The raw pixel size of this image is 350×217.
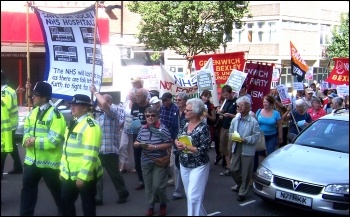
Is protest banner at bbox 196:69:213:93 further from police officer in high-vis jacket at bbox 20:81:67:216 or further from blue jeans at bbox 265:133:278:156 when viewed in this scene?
police officer in high-vis jacket at bbox 20:81:67:216

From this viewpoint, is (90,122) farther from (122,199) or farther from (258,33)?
(258,33)

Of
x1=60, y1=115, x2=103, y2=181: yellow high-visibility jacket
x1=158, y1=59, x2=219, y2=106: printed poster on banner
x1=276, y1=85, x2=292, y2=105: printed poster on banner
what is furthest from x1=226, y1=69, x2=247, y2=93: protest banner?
x1=60, y1=115, x2=103, y2=181: yellow high-visibility jacket

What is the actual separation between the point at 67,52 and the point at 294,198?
4.26 metres

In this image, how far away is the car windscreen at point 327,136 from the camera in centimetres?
805

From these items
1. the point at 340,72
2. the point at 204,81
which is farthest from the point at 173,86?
the point at 340,72

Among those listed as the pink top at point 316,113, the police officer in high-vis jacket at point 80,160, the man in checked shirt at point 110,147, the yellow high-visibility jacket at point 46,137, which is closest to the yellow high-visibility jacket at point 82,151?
the police officer in high-vis jacket at point 80,160

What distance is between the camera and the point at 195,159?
6.45 meters

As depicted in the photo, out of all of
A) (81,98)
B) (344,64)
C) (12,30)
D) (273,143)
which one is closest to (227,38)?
(12,30)

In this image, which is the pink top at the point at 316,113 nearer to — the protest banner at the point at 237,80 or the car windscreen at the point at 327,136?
the protest banner at the point at 237,80

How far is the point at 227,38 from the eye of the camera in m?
28.7

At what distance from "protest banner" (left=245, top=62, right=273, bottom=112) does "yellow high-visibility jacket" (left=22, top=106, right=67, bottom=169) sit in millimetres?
7194

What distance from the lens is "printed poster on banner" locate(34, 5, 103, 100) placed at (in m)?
8.59

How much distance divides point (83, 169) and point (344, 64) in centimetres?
947

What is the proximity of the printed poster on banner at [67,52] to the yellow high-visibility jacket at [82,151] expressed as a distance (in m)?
2.87
